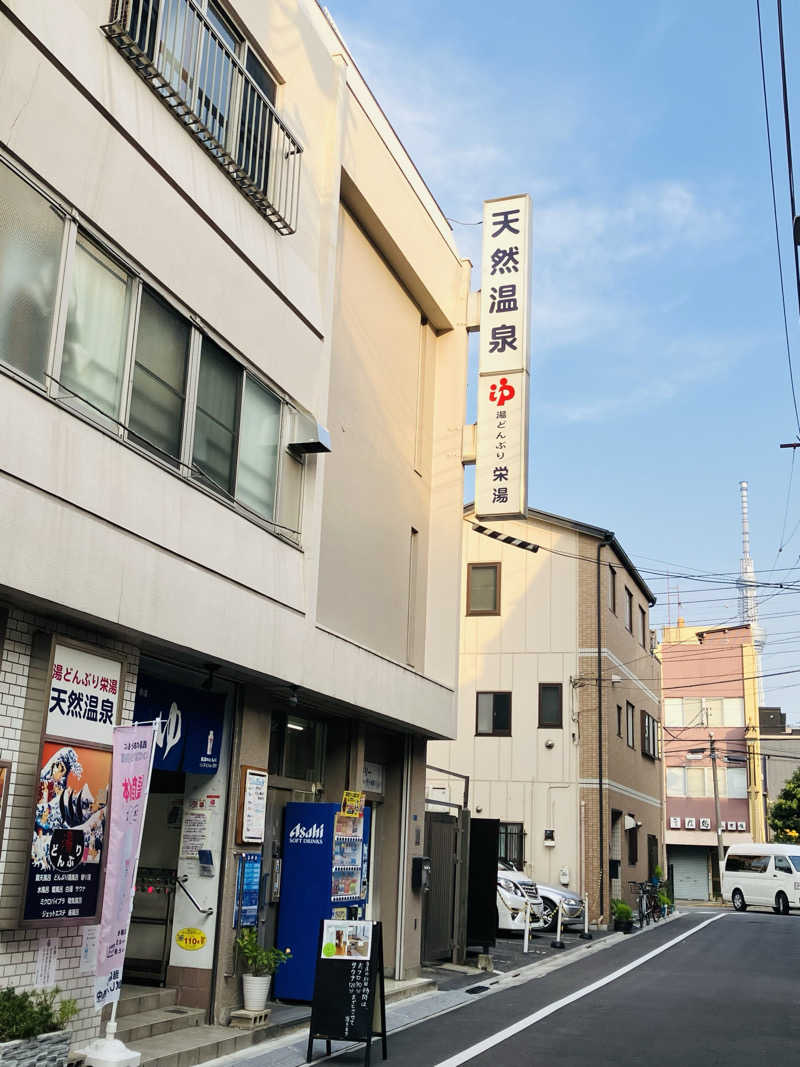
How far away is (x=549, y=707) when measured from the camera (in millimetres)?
30969

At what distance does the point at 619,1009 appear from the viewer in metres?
13.7

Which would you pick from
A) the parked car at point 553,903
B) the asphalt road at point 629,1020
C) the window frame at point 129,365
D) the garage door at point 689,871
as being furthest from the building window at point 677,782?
the window frame at point 129,365

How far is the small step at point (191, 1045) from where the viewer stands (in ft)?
30.8

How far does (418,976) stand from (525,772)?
15248 millimetres

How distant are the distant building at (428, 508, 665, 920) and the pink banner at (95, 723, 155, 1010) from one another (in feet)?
72.0

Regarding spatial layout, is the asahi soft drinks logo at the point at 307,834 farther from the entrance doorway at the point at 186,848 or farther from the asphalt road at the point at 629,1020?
the asphalt road at the point at 629,1020

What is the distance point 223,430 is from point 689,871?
5286 cm

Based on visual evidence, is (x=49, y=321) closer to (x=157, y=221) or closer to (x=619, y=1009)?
(x=157, y=221)

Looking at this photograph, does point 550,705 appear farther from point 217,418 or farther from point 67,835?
point 67,835

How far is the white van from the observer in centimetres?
3769

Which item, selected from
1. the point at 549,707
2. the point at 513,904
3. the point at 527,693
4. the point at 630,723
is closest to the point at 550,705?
the point at 549,707

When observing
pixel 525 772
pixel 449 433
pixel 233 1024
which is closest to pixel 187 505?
pixel 233 1024

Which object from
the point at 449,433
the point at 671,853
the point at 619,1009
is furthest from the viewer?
the point at 671,853

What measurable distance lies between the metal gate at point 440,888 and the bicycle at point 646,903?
1252 centimetres
